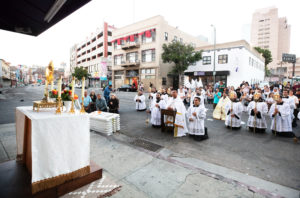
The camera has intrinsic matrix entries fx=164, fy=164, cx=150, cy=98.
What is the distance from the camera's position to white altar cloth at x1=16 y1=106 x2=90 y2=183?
101 inches

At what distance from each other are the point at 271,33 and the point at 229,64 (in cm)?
11016

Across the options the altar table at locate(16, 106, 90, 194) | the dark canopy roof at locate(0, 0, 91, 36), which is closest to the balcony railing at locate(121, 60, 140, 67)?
the dark canopy roof at locate(0, 0, 91, 36)

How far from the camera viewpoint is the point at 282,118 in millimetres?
6789

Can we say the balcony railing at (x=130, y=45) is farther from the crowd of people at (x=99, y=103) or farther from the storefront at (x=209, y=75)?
the crowd of people at (x=99, y=103)

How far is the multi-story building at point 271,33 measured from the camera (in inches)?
4205

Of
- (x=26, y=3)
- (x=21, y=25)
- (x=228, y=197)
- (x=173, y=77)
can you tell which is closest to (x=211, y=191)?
(x=228, y=197)

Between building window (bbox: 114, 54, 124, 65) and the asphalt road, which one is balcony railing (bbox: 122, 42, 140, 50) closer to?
building window (bbox: 114, 54, 124, 65)

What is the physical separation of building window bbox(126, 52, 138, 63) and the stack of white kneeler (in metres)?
31.3

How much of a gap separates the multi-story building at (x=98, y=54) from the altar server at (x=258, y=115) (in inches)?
1747

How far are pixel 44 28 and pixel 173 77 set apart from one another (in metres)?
32.4

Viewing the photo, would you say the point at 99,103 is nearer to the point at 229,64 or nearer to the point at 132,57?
the point at 229,64

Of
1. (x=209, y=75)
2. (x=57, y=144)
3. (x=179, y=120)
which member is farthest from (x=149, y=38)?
(x=57, y=144)

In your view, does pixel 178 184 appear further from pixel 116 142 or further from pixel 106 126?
pixel 106 126

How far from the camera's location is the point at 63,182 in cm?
288
